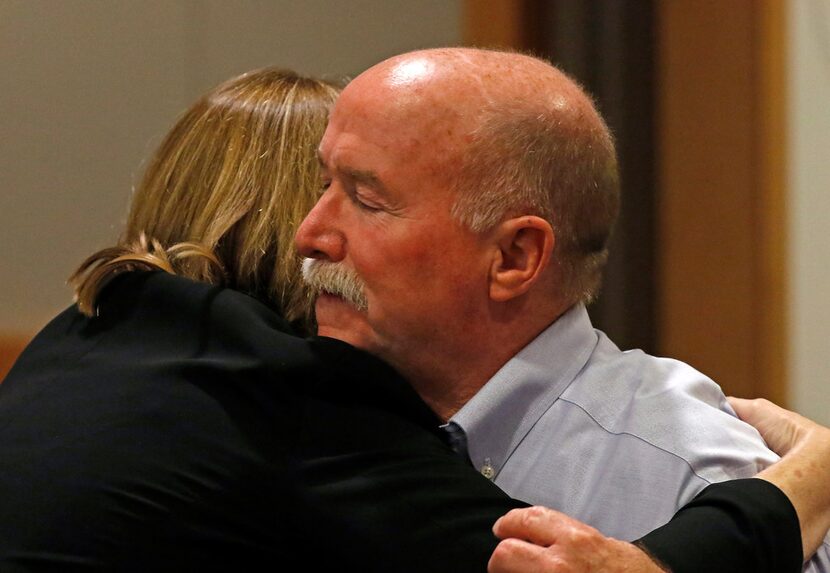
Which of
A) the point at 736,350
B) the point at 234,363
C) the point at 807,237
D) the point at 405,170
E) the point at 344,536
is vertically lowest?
the point at 736,350

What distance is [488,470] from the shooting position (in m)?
1.22

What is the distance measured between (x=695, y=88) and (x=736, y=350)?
641 mm

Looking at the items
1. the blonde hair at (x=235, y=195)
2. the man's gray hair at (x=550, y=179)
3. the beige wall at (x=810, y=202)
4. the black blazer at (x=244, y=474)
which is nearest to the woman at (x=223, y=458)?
the black blazer at (x=244, y=474)

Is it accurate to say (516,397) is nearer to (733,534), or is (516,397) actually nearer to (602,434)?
(602,434)

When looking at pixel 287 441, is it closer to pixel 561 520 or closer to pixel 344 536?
pixel 344 536

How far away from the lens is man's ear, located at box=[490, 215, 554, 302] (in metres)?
1.26

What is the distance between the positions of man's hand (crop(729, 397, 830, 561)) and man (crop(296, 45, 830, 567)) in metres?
0.03

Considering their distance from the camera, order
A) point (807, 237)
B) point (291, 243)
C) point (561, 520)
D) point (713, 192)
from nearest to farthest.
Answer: point (561, 520)
point (291, 243)
point (807, 237)
point (713, 192)

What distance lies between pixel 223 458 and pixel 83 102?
190 centimetres

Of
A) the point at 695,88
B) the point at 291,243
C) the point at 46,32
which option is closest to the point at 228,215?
the point at 291,243

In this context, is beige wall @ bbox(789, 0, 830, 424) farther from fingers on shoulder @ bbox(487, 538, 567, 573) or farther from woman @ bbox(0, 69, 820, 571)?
fingers on shoulder @ bbox(487, 538, 567, 573)

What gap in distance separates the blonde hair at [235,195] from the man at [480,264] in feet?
0.30

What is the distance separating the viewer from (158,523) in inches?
40.9

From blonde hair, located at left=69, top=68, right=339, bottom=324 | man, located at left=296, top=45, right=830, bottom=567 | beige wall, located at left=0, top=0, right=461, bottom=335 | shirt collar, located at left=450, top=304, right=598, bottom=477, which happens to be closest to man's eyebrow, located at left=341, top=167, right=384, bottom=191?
man, located at left=296, top=45, right=830, bottom=567
